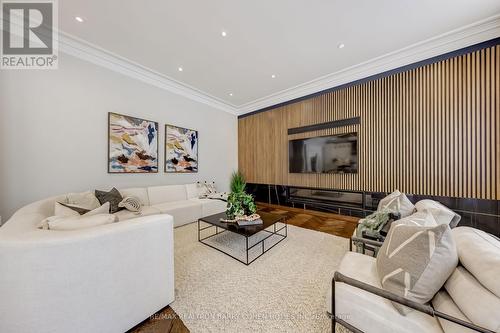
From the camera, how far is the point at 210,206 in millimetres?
4066

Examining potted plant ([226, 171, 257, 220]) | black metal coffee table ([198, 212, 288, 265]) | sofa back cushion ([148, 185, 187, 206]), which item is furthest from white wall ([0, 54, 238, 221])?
potted plant ([226, 171, 257, 220])

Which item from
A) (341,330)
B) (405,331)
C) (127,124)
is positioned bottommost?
(341,330)

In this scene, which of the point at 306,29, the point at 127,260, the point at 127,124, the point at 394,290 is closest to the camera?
the point at 394,290

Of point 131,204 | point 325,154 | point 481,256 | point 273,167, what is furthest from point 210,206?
point 481,256

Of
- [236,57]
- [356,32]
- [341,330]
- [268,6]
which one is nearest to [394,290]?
[341,330]

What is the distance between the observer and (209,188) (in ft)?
15.6

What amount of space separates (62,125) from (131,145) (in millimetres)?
998

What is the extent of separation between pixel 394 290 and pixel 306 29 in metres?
3.24

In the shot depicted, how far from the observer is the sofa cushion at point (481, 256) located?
30.9 inches

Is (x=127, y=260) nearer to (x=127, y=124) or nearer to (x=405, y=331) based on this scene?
(x=405, y=331)

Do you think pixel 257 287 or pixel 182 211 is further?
pixel 182 211

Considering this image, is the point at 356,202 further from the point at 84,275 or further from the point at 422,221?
the point at 84,275

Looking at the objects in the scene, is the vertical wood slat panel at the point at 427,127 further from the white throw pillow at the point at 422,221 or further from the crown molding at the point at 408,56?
the white throw pillow at the point at 422,221

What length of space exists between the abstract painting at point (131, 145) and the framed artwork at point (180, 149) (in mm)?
287
